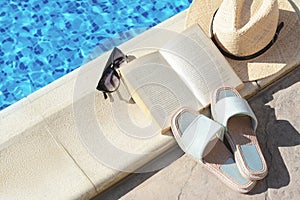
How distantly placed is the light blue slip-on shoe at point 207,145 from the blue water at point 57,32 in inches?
43.8

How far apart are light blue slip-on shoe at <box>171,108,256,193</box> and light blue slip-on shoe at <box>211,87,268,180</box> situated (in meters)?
0.05

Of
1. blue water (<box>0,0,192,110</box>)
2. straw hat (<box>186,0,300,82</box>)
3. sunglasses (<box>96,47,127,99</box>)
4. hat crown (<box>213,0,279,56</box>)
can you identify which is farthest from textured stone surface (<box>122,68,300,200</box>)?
blue water (<box>0,0,192,110</box>)

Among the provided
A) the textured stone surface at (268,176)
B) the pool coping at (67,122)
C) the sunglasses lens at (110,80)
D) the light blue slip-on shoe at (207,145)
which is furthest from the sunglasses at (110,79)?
the textured stone surface at (268,176)

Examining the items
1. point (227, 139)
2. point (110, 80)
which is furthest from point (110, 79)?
point (227, 139)

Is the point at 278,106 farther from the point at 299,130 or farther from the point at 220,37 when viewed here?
the point at 220,37

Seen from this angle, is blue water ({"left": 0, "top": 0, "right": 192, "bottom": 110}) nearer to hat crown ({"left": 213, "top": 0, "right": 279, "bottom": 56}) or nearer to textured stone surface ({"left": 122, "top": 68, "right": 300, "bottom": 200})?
hat crown ({"left": 213, "top": 0, "right": 279, "bottom": 56})

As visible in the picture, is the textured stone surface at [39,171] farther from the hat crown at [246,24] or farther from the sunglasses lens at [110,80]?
the hat crown at [246,24]

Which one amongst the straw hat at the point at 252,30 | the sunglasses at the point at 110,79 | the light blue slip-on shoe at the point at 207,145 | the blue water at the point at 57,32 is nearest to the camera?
the light blue slip-on shoe at the point at 207,145

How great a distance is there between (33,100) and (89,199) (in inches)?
33.0

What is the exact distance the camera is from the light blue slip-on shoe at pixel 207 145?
11.8 feet

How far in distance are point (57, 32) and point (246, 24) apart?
1763mm

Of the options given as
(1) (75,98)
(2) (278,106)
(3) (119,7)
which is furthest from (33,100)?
(2) (278,106)

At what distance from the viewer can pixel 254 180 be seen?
142 inches

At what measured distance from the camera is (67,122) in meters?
3.87
